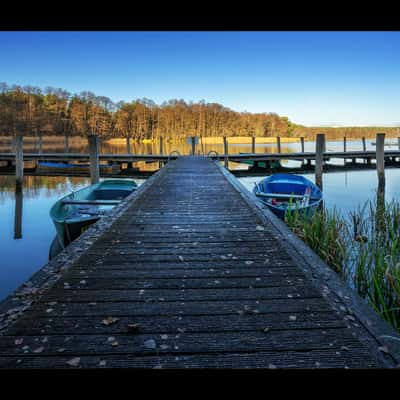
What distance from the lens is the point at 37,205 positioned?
39.4 feet

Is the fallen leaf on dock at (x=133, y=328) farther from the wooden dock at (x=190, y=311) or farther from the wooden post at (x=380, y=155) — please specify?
the wooden post at (x=380, y=155)

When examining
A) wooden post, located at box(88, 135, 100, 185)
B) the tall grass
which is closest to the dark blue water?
wooden post, located at box(88, 135, 100, 185)

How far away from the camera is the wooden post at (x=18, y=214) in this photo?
8.53m

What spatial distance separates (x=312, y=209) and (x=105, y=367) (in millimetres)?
5877

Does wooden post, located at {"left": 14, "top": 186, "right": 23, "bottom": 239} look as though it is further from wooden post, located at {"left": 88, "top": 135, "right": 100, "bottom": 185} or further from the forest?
the forest

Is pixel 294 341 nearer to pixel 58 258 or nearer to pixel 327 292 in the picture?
pixel 327 292

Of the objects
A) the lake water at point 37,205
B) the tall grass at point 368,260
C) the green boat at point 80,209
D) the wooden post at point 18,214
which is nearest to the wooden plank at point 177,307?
the tall grass at point 368,260

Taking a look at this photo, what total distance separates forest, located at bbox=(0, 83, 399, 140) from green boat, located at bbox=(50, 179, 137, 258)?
172ft

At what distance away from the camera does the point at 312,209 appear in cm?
657

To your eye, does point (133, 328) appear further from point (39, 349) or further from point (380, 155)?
point (380, 155)

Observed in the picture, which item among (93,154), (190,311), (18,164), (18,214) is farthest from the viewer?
(18,164)

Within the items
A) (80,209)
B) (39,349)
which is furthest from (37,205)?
(39,349)

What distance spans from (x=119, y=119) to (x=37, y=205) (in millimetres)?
59916
